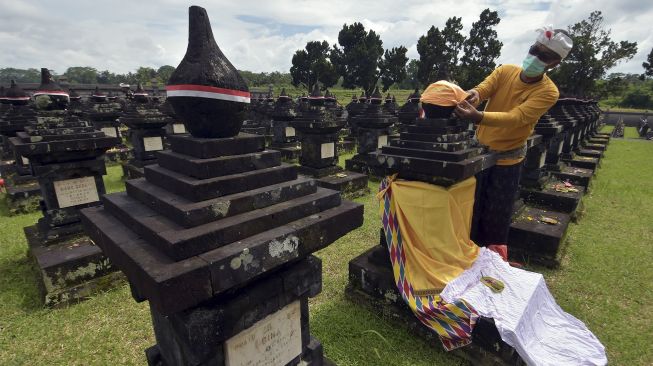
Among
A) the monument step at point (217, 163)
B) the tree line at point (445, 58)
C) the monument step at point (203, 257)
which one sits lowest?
the monument step at point (203, 257)

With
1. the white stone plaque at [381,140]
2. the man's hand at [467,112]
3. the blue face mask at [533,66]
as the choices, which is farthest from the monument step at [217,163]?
the white stone plaque at [381,140]

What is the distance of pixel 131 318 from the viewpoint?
3.71 meters

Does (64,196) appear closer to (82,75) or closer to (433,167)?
(433,167)

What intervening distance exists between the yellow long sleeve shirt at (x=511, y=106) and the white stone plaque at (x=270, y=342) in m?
2.81

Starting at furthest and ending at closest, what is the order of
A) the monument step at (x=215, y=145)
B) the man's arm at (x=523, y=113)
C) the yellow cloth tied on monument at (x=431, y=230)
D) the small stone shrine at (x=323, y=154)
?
the small stone shrine at (x=323, y=154) < the man's arm at (x=523, y=113) < the yellow cloth tied on monument at (x=431, y=230) < the monument step at (x=215, y=145)

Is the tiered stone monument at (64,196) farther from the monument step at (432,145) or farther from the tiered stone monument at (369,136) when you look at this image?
the tiered stone monument at (369,136)

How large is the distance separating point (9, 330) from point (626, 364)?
643 centimetres

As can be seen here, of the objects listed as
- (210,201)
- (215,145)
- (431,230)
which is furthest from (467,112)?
(210,201)

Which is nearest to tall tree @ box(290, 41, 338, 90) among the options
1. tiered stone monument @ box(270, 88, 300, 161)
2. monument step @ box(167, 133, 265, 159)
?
tiered stone monument @ box(270, 88, 300, 161)

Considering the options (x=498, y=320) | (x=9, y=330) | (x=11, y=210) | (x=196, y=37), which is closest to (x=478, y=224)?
(x=498, y=320)

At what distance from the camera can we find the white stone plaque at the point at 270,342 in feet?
6.45

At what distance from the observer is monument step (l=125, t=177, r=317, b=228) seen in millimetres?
1621

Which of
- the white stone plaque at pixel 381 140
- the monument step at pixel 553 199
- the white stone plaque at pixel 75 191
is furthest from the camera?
the white stone plaque at pixel 381 140

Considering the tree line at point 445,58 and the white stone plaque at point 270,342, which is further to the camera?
the tree line at point 445,58
